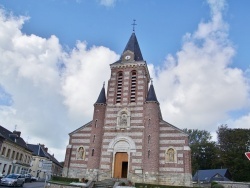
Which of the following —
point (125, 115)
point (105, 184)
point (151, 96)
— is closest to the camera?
point (105, 184)

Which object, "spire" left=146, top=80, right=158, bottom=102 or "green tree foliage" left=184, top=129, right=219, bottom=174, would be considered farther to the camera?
"green tree foliage" left=184, top=129, right=219, bottom=174

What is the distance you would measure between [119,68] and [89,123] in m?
7.87

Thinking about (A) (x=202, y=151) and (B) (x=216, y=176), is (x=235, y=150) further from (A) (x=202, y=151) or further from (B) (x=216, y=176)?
(A) (x=202, y=151)

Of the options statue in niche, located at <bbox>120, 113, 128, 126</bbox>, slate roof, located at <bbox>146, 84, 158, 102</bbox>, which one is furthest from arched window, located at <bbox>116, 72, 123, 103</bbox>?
slate roof, located at <bbox>146, 84, 158, 102</bbox>

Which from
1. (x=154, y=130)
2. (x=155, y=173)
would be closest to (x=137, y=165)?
(x=155, y=173)

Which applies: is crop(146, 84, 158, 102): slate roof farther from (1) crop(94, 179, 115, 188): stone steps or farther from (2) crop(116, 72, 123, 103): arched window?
(1) crop(94, 179, 115, 188): stone steps

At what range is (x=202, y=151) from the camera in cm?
5584

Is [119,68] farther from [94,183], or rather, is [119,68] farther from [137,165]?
[94,183]

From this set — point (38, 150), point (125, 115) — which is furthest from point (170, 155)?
point (38, 150)

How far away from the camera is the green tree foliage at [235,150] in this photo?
1781 inches

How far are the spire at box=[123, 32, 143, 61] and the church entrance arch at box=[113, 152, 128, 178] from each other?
12160 millimetres

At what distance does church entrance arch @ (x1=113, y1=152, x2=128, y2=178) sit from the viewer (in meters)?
25.6

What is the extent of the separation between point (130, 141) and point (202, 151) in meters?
35.1

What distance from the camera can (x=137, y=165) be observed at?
24969mm
